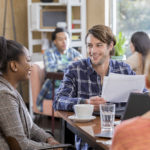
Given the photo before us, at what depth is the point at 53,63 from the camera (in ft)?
16.4

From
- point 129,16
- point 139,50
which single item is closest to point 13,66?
point 139,50

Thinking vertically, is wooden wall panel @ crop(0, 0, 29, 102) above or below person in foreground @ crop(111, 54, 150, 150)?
above

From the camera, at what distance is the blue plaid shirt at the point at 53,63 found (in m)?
4.82

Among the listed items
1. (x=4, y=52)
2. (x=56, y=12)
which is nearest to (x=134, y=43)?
(x=56, y=12)

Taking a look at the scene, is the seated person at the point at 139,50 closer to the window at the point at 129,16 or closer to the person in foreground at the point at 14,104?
the window at the point at 129,16

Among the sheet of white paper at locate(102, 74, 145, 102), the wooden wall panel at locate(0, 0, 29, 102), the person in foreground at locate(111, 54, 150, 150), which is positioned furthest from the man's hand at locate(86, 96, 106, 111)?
the wooden wall panel at locate(0, 0, 29, 102)

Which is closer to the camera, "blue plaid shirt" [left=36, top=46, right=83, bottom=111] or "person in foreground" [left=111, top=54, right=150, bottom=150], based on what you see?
"person in foreground" [left=111, top=54, right=150, bottom=150]

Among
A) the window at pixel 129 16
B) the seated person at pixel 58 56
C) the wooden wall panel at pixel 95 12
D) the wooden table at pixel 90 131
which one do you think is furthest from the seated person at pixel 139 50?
the wooden table at pixel 90 131

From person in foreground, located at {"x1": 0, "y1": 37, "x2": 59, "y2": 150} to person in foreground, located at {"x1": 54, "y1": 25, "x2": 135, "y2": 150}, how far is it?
368 mm

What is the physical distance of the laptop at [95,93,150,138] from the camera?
5.62ft

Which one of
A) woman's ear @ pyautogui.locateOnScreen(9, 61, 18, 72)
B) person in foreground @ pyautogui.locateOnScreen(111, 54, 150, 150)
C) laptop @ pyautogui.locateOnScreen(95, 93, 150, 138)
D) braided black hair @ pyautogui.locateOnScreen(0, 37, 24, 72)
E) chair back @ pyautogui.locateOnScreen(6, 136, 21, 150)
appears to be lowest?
chair back @ pyautogui.locateOnScreen(6, 136, 21, 150)

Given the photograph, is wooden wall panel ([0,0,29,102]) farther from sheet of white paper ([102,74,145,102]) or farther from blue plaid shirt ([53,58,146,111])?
sheet of white paper ([102,74,145,102])

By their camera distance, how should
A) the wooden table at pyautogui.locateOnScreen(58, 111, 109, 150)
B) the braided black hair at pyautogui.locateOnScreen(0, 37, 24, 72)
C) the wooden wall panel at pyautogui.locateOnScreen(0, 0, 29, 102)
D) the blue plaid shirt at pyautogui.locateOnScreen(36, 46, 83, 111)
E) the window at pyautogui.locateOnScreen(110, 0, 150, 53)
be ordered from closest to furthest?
1. the wooden table at pyautogui.locateOnScreen(58, 111, 109, 150)
2. the braided black hair at pyautogui.locateOnScreen(0, 37, 24, 72)
3. the blue plaid shirt at pyautogui.locateOnScreen(36, 46, 83, 111)
4. the window at pyautogui.locateOnScreen(110, 0, 150, 53)
5. the wooden wall panel at pyautogui.locateOnScreen(0, 0, 29, 102)

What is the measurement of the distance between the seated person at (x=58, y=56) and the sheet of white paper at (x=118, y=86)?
8.68ft
